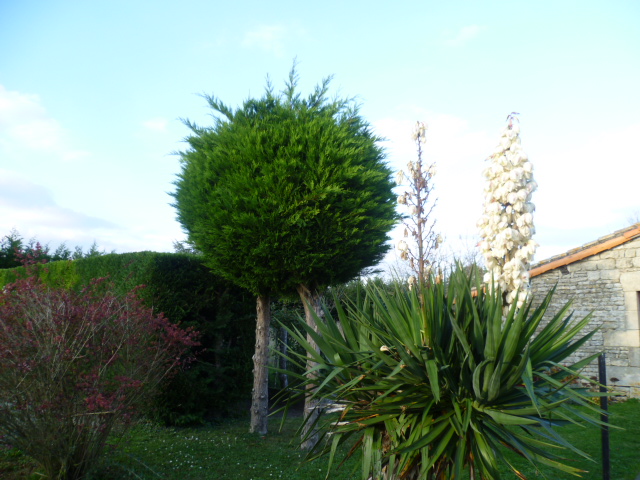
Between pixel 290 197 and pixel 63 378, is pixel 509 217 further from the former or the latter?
pixel 63 378

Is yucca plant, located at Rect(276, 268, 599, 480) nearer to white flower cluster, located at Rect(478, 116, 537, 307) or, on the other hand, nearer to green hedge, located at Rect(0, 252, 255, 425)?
white flower cluster, located at Rect(478, 116, 537, 307)

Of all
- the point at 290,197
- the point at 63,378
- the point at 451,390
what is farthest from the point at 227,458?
the point at 451,390

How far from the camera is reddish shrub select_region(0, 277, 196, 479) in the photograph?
4594mm

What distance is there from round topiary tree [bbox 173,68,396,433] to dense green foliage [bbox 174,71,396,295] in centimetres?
1

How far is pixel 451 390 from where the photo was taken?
3.15 m

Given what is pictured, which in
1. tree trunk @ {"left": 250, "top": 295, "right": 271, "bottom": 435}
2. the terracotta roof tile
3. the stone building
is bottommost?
tree trunk @ {"left": 250, "top": 295, "right": 271, "bottom": 435}

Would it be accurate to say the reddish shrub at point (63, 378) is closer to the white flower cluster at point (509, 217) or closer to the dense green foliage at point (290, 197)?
the dense green foliage at point (290, 197)

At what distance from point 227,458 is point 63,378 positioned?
267 cm

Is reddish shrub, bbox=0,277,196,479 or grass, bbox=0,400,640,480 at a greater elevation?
reddish shrub, bbox=0,277,196,479

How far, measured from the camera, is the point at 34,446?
4.75 metres

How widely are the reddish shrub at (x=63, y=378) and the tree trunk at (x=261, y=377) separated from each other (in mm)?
2891

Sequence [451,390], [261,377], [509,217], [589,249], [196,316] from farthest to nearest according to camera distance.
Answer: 1. [589,249]
2. [196,316]
3. [261,377]
4. [509,217]
5. [451,390]

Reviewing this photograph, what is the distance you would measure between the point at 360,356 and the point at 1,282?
12263mm

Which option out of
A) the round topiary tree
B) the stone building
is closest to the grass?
the round topiary tree
